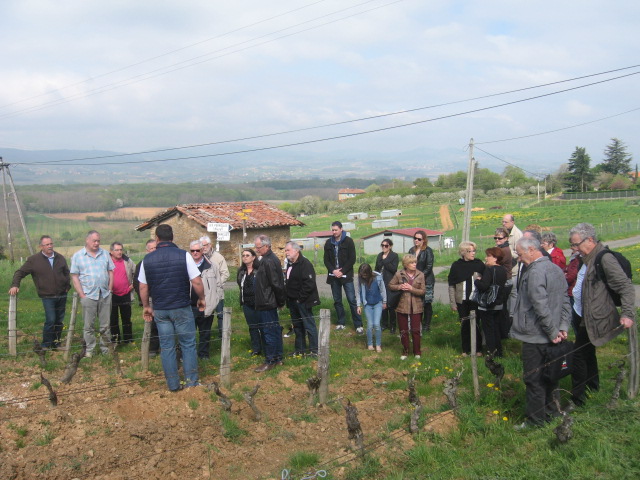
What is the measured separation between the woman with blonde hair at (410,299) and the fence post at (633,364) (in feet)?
10.7

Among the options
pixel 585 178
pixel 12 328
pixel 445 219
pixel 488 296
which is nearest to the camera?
pixel 488 296

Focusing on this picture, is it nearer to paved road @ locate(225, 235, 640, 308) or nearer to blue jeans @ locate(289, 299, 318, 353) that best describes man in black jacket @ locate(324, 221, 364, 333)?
blue jeans @ locate(289, 299, 318, 353)

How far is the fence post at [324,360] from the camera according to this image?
6648 millimetres

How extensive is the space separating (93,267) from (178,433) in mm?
4139

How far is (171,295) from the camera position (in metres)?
6.95

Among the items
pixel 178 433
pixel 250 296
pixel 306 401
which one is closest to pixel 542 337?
pixel 306 401

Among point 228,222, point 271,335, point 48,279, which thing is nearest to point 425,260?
point 271,335

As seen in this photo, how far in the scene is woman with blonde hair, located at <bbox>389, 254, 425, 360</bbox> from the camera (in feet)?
27.8

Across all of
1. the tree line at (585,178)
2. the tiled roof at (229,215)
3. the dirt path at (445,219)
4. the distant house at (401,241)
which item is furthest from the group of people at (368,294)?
the tree line at (585,178)

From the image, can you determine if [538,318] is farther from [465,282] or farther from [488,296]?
[465,282]

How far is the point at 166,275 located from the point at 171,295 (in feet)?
0.89

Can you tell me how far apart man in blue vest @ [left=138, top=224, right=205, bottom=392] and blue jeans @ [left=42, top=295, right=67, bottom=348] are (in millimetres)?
3407

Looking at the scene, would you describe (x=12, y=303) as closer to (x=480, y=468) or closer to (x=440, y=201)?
(x=480, y=468)

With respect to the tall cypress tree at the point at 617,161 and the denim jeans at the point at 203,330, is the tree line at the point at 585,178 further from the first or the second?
the denim jeans at the point at 203,330
